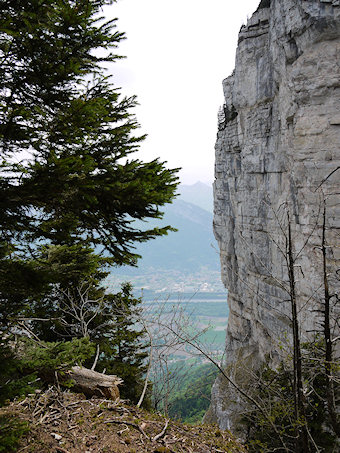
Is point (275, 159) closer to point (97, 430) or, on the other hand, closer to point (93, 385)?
point (93, 385)

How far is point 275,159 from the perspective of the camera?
23188mm

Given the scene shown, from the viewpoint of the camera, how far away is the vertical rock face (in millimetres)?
17516

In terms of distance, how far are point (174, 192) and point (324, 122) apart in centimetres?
1772

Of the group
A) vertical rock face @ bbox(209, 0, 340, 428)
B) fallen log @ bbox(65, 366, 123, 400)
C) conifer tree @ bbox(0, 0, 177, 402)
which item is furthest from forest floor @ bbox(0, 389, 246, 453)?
vertical rock face @ bbox(209, 0, 340, 428)

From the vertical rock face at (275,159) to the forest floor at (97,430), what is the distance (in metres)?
6.36

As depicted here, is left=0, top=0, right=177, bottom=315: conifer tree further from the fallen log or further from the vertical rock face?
the vertical rock face

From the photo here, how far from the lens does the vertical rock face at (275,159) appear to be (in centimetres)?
1752

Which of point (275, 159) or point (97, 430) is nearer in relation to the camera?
point (97, 430)

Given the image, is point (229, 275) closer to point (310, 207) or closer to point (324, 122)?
point (310, 207)

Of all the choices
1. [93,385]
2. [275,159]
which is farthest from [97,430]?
[275,159]

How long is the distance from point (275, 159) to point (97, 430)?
72.5 feet

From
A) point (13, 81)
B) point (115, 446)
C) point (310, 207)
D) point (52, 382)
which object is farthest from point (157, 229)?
point (310, 207)

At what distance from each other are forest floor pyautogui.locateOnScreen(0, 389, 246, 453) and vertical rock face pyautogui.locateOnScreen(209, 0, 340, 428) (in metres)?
6.36

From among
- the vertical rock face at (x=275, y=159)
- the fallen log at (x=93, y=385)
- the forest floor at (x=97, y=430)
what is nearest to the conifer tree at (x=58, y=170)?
the forest floor at (x=97, y=430)
